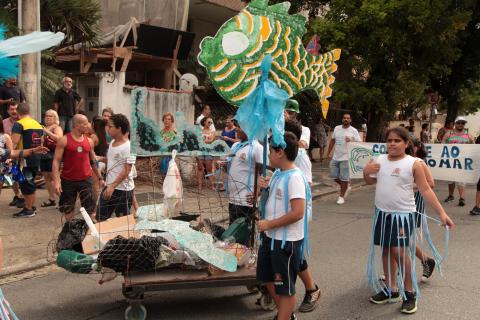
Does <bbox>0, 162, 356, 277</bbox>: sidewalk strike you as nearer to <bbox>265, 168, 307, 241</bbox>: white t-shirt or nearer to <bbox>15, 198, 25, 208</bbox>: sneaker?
<bbox>15, 198, 25, 208</bbox>: sneaker

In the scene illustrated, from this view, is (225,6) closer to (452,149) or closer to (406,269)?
(452,149)

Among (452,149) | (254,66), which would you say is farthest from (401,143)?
(452,149)

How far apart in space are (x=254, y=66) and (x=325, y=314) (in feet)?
7.61

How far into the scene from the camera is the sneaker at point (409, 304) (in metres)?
4.59

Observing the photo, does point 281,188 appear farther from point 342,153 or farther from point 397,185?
point 342,153

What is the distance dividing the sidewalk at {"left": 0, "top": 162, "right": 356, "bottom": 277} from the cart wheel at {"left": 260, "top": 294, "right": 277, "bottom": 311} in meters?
1.04

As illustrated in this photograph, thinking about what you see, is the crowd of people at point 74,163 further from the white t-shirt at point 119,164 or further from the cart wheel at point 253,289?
the cart wheel at point 253,289

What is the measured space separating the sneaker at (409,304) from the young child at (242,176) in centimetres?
167

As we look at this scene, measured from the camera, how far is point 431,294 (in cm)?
510

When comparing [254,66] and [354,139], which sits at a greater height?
[254,66]

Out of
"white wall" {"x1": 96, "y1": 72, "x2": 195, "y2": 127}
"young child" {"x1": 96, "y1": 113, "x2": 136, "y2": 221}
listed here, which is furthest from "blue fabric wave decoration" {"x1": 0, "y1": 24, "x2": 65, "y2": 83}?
"white wall" {"x1": 96, "y1": 72, "x2": 195, "y2": 127}

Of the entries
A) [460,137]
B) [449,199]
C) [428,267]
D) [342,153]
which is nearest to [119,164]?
[428,267]

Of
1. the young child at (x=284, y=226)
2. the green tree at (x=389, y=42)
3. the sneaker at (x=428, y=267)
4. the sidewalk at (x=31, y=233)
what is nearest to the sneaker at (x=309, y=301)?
the young child at (x=284, y=226)

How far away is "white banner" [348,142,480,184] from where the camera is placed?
885 centimetres
